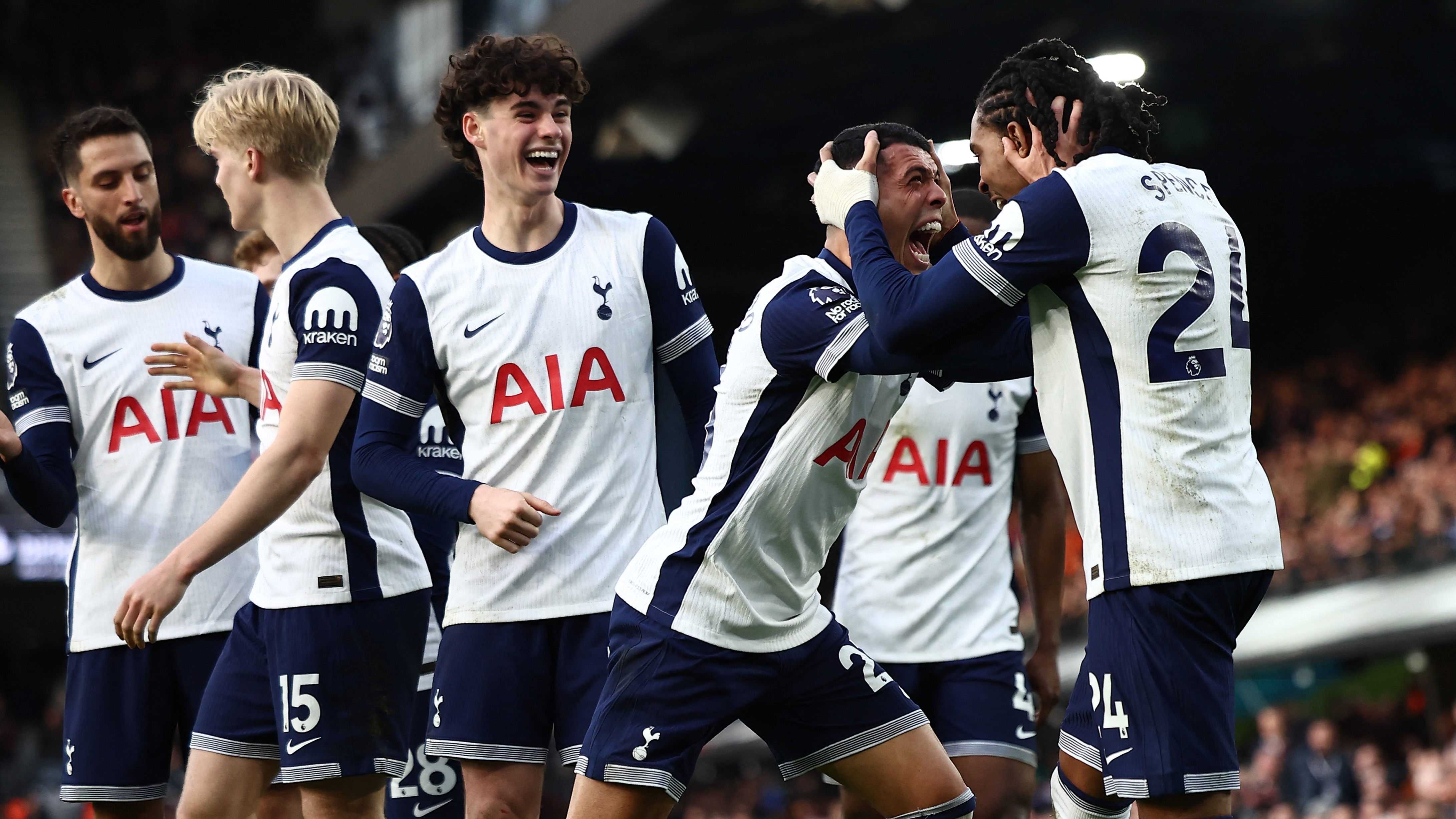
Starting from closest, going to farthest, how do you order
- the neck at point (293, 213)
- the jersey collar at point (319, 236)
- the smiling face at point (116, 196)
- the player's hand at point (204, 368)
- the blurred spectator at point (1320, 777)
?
the jersey collar at point (319, 236), the neck at point (293, 213), the player's hand at point (204, 368), the smiling face at point (116, 196), the blurred spectator at point (1320, 777)

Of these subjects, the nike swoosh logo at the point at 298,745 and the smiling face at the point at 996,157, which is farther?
the nike swoosh logo at the point at 298,745

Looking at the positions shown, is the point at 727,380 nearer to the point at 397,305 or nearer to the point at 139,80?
the point at 397,305

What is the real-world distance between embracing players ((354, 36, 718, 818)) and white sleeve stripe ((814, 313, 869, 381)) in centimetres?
72

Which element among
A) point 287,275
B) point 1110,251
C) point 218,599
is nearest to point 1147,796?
point 1110,251

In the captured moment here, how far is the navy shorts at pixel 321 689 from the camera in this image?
4.34m

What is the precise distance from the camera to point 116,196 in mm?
5387

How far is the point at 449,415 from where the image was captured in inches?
176

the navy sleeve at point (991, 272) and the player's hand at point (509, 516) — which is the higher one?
the navy sleeve at point (991, 272)

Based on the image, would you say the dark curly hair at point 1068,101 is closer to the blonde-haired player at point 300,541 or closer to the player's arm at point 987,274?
the player's arm at point 987,274

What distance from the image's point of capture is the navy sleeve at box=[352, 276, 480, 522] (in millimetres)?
4109

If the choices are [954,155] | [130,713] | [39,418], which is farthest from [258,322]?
[954,155]

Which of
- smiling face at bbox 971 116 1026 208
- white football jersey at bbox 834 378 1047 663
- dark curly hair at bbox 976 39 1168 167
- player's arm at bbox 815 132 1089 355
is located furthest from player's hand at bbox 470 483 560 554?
white football jersey at bbox 834 378 1047 663

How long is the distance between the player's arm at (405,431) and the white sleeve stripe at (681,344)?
0.63 metres

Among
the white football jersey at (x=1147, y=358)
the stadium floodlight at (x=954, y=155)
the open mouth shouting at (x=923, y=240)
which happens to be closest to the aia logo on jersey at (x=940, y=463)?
the open mouth shouting at (x=923, y=240)
